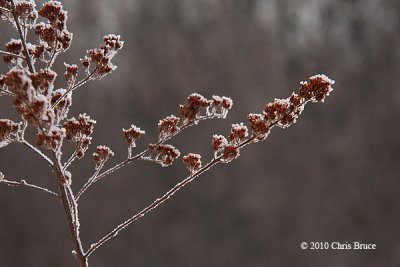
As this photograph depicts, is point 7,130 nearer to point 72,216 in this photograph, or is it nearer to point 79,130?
point 79,130

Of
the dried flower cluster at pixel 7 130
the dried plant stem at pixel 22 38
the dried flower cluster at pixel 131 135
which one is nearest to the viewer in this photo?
the dried flower cluster at pixel 7 130

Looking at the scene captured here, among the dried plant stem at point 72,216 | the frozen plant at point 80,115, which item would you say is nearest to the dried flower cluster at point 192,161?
the frozen plant at point 80,115

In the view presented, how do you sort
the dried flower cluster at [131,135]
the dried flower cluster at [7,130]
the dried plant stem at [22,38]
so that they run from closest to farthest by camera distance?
the dried flower cluster at [7,130] → the dried plant stem at [22,38] → the dried flower cluster at [131,135]

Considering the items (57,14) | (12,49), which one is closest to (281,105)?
(57,14)

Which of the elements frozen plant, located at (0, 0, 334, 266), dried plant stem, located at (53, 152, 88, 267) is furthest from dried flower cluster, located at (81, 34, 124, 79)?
dried plant stem, located at (53, 152, 88, 267)

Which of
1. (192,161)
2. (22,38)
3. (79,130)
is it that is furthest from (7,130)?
(192,161)

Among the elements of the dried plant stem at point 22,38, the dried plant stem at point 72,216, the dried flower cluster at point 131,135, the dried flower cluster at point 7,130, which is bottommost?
the dried plant stem at point 72,216

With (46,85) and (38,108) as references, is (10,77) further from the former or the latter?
(46,85)

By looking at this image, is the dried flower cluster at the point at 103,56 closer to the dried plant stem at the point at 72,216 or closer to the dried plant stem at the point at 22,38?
the dried plant stem at the point at 22,38

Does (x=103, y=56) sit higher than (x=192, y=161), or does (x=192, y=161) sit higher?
(x=103, y=56)

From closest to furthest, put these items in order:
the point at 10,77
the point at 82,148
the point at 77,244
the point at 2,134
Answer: the point at 10,77 → the point at 2,134 → the point at 77,244 → the point at 82,148

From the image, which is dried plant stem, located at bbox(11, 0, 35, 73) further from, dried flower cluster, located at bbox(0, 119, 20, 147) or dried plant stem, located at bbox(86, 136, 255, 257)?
dried plant stem, located at bbox(86, 136, 255, 257)
